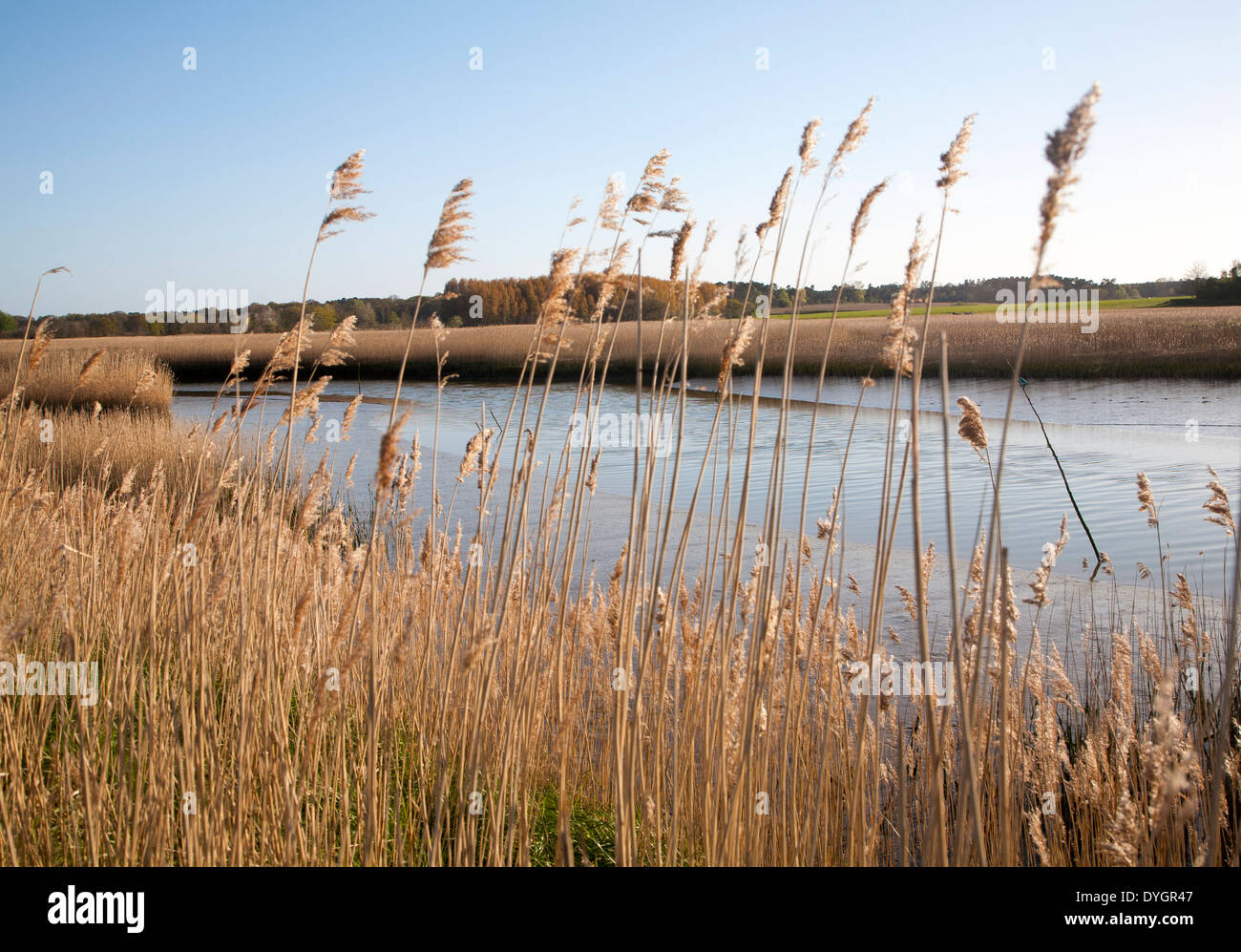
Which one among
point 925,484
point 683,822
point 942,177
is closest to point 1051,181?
point 942,177

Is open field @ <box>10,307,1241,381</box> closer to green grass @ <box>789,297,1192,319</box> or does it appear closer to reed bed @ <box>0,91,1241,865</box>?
green grass @ <box>789,297,1192,319</box>

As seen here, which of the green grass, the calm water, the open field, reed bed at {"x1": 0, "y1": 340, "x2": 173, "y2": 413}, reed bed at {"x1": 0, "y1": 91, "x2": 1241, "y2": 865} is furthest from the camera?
the green grass

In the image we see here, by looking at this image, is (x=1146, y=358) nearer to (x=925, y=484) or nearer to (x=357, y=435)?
(x=925, y=484)

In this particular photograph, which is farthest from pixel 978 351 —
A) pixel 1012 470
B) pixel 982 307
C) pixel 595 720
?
pixel 982 307

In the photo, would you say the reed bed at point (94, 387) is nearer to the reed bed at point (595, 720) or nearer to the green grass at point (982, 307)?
the reed bed at point (595, 720)

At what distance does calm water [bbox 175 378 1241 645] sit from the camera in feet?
18.3

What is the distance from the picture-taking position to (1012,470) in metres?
8.72

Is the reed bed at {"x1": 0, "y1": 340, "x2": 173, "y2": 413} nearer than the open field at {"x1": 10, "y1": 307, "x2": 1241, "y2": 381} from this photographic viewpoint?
Yes

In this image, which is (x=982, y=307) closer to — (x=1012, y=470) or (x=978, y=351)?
(x=978, y=351)

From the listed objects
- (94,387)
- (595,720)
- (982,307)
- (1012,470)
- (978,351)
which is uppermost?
(982,307)

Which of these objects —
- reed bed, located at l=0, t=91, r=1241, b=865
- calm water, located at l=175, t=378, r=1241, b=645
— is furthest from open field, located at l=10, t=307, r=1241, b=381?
reed bed, located at l=0, t=91, r=1241, b=865

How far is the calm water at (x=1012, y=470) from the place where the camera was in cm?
557
